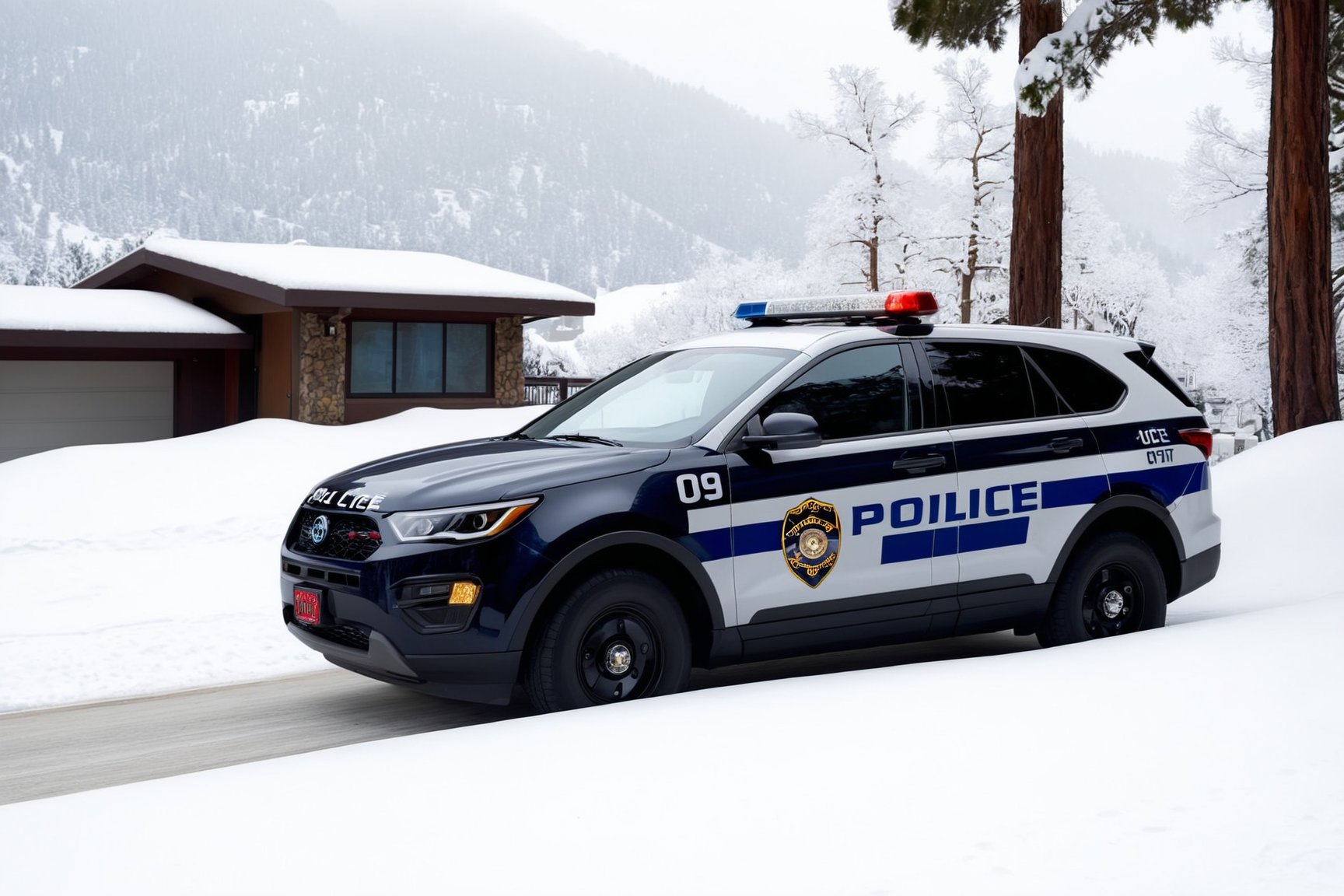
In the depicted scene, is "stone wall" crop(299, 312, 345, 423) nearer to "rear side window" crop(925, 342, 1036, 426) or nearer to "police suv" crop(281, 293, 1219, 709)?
"police suv" crop(281, 293, 1219, 709)

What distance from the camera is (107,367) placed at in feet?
83.4

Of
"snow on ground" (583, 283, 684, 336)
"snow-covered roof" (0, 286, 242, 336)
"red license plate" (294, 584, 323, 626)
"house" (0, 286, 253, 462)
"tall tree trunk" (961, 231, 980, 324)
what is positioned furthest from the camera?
"snow on ground" (583, 283, 684, 336)

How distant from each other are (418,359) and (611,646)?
20.9 m

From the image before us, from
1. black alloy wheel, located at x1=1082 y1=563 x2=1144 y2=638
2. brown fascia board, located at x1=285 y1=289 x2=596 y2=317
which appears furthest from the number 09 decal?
brown fascia board, located at x1=285 y1=289 x2=596 y2=317

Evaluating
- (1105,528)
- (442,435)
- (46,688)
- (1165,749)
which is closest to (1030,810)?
(1165,749)

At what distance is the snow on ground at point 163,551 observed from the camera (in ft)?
27.8

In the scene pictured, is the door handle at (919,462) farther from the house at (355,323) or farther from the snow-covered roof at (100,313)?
the snow-covered roof at (100,313)

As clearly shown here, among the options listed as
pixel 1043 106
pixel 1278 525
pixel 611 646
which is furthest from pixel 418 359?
pixel 611 646

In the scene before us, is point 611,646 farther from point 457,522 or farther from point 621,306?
point 621,306

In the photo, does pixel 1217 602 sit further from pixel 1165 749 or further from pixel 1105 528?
pixel 1165 749

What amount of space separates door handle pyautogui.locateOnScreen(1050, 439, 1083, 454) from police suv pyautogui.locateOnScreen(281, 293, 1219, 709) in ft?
0.04

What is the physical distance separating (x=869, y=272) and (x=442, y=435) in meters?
33.0

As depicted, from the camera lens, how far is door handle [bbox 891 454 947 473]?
6.60 m

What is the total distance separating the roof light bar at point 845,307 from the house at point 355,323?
16861mm
